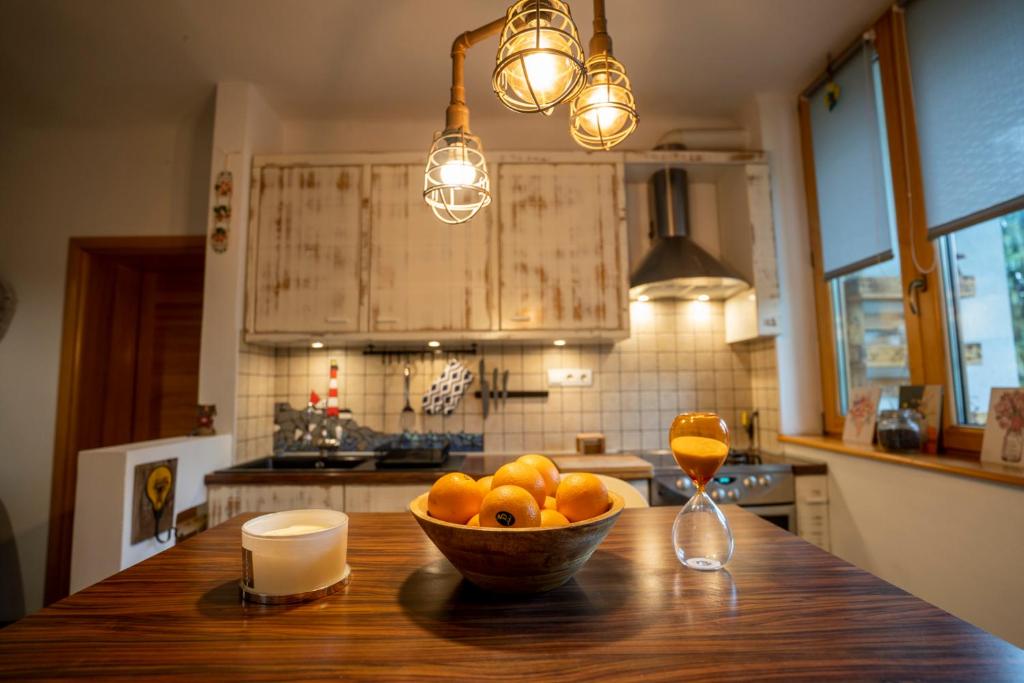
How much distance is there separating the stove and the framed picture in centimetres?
50

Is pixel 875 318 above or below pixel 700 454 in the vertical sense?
above

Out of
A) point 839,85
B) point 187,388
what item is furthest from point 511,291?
point 187,388

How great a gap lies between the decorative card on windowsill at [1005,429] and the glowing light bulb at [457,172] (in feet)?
5.79

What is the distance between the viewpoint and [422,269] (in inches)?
96.3

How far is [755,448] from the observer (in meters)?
2.65

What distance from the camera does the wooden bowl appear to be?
637 mm

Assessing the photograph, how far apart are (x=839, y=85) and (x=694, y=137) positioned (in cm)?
69

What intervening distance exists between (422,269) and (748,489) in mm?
1805

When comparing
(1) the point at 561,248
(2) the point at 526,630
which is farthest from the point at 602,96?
(1) the point at 561,248

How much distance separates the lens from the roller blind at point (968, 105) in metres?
1.57

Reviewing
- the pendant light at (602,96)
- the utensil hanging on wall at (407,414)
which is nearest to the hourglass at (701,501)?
the pendant light at (602,96)

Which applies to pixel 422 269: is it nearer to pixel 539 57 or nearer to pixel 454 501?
pixel 539 57

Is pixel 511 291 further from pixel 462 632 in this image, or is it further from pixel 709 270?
pixel 462 632

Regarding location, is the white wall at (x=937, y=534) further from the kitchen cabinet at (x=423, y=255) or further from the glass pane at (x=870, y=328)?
the kitchen cabinet at (x=423, y=255)
